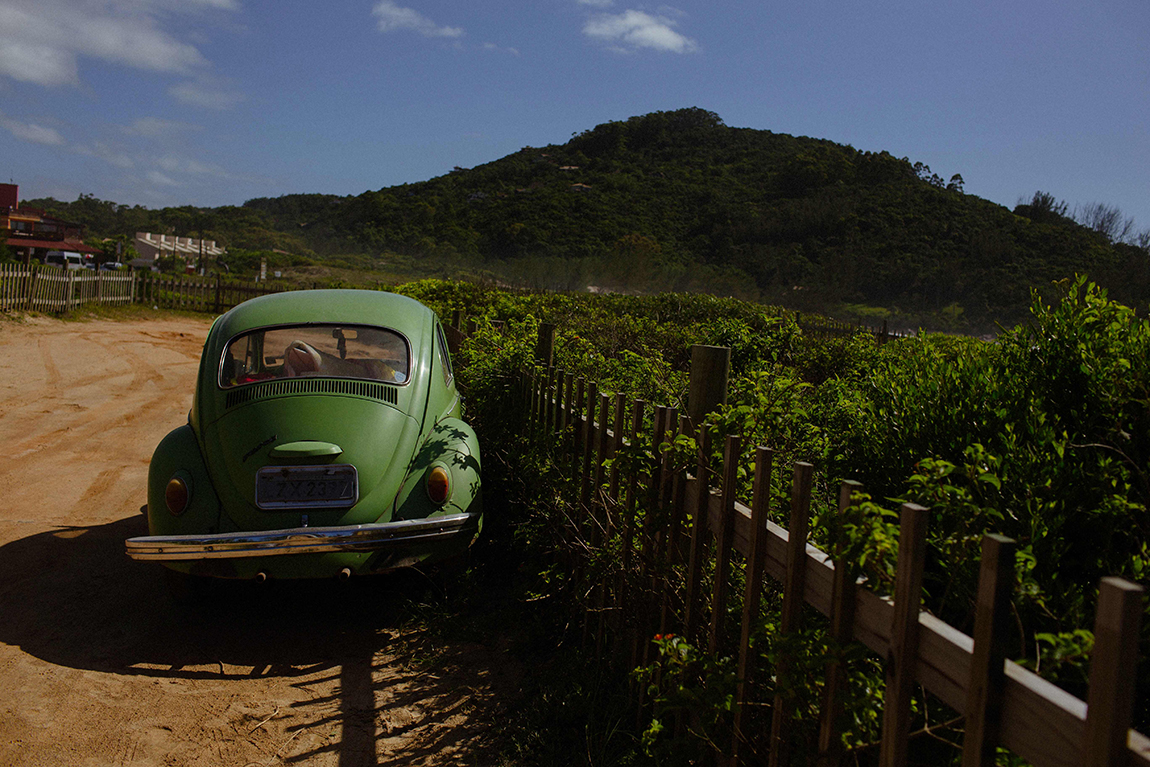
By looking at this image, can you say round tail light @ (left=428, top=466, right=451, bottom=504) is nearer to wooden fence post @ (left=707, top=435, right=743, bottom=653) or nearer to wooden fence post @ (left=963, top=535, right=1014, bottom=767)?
wooden fence post @ (left=707, top=435, right=743, bottom=653)

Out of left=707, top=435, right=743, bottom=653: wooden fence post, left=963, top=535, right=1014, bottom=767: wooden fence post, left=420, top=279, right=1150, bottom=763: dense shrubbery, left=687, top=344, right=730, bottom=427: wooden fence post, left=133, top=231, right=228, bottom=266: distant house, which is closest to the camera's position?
left=963, top=535, right=1014, bottom=767: wooden fence post

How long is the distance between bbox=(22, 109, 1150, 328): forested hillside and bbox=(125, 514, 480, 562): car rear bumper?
34690 mm

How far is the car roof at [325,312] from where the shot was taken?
16.1ft

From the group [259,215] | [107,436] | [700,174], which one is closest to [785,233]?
[700,174]

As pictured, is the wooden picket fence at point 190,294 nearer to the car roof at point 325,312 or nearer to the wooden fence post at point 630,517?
the car roof at point 325,312

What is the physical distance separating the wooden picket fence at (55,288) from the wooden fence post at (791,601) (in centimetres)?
2333

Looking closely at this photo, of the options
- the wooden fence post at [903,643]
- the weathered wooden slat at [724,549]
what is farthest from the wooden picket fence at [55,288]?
the wooden fence post at [903,643]

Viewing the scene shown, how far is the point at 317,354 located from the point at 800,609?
368 centimetres

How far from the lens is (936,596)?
2166mm

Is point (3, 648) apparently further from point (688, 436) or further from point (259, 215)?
point (259, 215)

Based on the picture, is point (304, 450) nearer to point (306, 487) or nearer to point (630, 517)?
point (306, 487)

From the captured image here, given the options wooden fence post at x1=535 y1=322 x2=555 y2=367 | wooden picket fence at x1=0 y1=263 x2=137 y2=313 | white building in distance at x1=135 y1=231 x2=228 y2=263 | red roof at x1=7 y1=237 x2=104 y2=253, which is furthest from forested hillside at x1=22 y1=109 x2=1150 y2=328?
wooden fence post at x1=535 y1=322 x2=555 y2=367

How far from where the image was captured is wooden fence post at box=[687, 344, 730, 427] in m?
3.04

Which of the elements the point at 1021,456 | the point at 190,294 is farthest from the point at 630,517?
the point at 190,294
